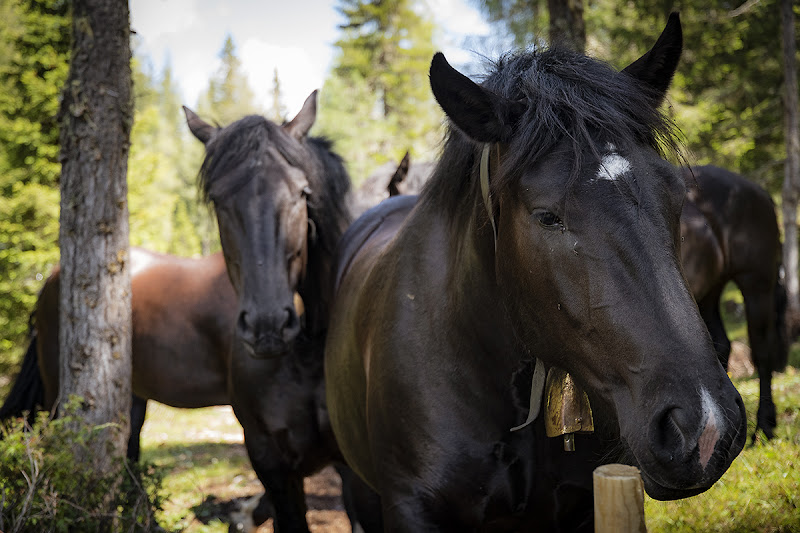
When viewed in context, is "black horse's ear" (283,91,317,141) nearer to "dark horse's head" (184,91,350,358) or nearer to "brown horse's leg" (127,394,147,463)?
"dark horse's head" (184,91,350,358)

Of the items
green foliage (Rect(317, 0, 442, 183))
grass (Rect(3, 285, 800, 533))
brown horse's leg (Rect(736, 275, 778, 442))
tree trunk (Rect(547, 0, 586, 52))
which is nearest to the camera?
grass (Rect(3, 285, 800, 533))

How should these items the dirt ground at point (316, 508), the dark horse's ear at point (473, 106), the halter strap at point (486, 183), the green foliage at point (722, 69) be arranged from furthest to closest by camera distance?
the green foliage at point (722, 69)
the dirt ground at point (316, 508)
the halter strap at point (486, 183)
the dark horse's ear at point (473, 106)

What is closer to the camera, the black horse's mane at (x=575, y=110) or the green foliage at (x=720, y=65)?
the black horse's mane at (x=575, y=110)

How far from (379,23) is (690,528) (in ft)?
74.2

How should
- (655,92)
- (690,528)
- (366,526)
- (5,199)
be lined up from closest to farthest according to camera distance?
(655,92)
(690,528)
(366,526)
(5,199)

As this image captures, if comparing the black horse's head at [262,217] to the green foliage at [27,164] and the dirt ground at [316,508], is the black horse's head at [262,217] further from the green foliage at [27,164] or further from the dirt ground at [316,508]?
the green foliage at [27,164]

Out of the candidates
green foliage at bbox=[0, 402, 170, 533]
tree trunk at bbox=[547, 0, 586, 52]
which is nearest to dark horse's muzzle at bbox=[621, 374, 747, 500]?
green foliage at bbox=[0, 402, 170, 533]

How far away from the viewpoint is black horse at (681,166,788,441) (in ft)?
18.8

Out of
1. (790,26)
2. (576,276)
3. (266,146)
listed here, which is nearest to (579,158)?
(576,276)

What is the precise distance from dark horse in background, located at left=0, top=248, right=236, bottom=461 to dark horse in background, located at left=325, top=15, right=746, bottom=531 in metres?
3.16

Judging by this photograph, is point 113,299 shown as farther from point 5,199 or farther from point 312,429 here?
point 5,199

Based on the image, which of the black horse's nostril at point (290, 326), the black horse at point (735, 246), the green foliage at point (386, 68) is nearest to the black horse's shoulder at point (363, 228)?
A: the black horse's nostril at point (290, 326)

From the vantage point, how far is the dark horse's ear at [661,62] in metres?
1.87

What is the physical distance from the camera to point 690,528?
3340mm
